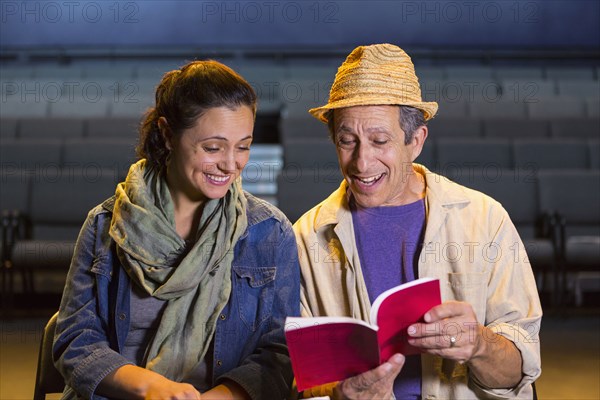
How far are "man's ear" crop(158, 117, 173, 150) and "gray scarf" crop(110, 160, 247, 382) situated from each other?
0.12 metres

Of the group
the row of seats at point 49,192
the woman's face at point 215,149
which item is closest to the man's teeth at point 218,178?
the woman's face at point 215,149

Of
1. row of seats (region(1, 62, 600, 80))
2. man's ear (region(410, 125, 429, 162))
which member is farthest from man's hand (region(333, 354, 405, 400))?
row of seats (region(1, 62, 600, 80))

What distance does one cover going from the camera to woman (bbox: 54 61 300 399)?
5.11ft

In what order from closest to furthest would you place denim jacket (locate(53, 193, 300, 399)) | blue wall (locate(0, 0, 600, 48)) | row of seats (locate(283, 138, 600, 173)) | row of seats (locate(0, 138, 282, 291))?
1. denim jacket (locate(53, 193, 300, 399))
2. row of seats (locate(0, 138, 282, 291))
3. row of seats (locate(283, 138, 600, 173))
4. blue wall (locate(0, 0, 600, 48))

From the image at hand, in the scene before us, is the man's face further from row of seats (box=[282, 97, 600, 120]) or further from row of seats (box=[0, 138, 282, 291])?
row of seats (box=[282, 97, 600, 120])

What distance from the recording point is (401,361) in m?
1.37

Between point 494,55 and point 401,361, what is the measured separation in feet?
22.7

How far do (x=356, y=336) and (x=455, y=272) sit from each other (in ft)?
1.51

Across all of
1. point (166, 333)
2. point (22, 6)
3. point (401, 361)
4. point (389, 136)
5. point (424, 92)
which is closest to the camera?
point (401, 361)

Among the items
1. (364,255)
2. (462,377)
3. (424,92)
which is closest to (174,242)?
(364,255)

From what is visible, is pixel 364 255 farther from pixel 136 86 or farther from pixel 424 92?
pixel 136 86

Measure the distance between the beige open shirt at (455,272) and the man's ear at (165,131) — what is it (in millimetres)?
390

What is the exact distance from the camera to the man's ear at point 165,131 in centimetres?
165

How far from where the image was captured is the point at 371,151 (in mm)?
1689
